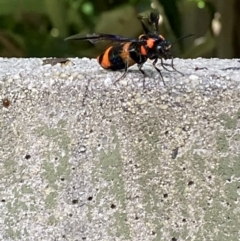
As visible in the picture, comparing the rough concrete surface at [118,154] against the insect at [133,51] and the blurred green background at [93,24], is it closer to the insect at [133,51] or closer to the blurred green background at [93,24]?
the insect at [133,51]

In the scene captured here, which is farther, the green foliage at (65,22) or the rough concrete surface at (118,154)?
the green foliage at (65,22)

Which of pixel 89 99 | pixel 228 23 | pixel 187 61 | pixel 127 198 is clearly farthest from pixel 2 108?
pixel 228 23

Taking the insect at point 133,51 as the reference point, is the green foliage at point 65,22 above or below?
above

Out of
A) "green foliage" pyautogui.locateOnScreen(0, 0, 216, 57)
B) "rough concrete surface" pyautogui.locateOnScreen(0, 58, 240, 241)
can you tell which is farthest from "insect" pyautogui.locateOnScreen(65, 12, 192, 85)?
"green foliage" pyautogui.locateOnScreen(0, 0, 216, 57)

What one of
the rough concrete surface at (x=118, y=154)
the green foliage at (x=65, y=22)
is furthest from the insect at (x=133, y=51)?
the green foliage at (x=65, y=22)

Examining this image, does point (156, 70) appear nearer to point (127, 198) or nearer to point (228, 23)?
point (127, 198)

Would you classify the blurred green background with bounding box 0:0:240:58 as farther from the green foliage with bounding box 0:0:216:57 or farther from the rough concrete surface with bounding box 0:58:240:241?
the rough concrete surface with bounding box 0:58:240:241

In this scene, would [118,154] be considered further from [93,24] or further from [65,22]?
[93,24]

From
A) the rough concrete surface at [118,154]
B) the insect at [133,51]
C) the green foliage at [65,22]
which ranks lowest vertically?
the rough concrete surface at [118,154]
